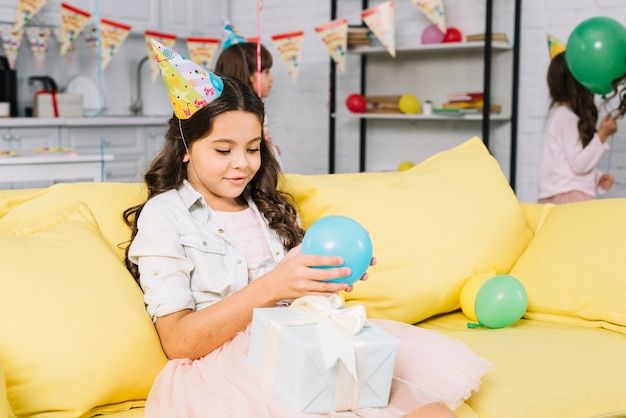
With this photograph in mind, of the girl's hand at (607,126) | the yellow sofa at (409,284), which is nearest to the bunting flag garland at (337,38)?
the girl's hand at (607,126)

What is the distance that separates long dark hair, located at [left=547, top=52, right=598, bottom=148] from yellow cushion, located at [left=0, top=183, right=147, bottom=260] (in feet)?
7.83

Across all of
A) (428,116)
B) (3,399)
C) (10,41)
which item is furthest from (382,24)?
(3,399)

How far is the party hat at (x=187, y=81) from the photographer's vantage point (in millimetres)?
1592

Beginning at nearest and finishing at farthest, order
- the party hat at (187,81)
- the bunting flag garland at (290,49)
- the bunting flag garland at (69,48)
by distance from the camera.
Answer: the party hat at (187,81), the bunting flag garland at (290,49), the bunting flag garland at (69,48)

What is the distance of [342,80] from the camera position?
5.44 metres

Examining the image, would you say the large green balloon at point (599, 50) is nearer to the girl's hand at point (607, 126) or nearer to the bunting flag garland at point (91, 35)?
the girl's hand at point (607, 126)

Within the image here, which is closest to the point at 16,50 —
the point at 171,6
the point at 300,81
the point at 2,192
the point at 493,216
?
the point at 171,6

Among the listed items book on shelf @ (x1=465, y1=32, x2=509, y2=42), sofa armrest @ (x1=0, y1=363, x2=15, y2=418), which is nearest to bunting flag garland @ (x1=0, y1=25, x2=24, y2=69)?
book on shelf @ (x1=465, y1=32, x2=509, y2=42)

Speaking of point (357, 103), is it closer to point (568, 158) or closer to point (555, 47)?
point (555, 47)

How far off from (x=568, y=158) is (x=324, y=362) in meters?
2.64

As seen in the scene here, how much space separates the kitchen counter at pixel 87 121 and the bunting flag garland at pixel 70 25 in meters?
0.44

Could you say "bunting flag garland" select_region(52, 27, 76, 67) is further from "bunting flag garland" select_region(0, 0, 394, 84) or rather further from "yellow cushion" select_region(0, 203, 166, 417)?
"yellow cushion" select_region(0, 203, 166, 417)

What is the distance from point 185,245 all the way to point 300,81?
426 centimetres

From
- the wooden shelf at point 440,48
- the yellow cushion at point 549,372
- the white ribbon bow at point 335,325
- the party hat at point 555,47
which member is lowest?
the yellow cushion at point 549,372
